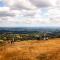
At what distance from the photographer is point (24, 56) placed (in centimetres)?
2423

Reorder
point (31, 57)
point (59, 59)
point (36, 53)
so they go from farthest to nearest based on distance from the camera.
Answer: point (36, 53), point (31, 57), point (59, 59)

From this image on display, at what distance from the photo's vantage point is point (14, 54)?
993 inches

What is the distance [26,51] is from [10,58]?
3703 millimetres

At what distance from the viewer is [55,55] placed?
23.8 m

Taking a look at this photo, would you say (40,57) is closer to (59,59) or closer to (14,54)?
(59,59)

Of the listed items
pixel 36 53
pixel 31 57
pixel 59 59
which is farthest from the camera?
pixel 36 53

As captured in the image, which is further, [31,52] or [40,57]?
[31,52]

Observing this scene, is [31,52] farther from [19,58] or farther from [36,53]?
[19,58]

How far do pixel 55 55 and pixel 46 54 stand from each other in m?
1.29

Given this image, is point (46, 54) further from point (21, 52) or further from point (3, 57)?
point (3, 57)

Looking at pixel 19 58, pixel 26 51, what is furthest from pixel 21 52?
pixel 19 58

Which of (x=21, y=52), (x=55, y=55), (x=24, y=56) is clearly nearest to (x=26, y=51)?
(x=21, y=52)

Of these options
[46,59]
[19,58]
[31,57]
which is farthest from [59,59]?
[19,58]

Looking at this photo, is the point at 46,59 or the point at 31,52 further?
the point at 31,52
